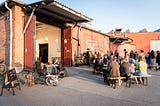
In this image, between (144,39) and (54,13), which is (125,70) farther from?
(144,39)

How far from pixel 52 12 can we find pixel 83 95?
7.38 meters

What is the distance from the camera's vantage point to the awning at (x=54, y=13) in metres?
11.9

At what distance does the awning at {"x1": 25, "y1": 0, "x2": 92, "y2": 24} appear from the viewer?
11853 mm

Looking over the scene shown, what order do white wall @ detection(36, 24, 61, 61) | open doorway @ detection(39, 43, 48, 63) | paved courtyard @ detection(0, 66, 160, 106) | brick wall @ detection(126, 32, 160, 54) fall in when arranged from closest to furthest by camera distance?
paved courtyard @ detection(0, 66, 160, 106), white wall @ detection(36, 24, 61, 61), open doorway @ detection(39, 43, 48, 63), brick wall @ detection(126, 32, 160, 54)

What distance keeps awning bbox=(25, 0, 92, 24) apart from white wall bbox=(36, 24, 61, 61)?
1.76 meters

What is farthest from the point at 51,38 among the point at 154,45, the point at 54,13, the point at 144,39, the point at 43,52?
the point at 154,45

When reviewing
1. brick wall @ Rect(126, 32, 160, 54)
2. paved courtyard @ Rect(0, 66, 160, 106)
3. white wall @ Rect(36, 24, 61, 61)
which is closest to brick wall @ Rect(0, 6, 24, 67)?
paved courtyard @ Rect(0, 66, 160, 106)

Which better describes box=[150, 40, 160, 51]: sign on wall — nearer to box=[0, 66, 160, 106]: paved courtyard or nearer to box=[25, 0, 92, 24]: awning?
box=[25, 0, 92, 24]: awning

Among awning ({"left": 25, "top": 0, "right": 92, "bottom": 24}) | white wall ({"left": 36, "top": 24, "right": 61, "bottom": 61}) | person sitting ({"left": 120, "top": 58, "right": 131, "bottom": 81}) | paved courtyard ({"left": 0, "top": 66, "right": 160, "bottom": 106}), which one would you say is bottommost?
paved courtyard ({"left": 0, "top": 66, "right": 160, "bottom": 106})

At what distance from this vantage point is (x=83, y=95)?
8.22 meters

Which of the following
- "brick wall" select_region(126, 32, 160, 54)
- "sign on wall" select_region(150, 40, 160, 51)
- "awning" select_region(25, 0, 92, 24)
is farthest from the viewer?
"brick wall" select_region(126, 32, 160, 54)

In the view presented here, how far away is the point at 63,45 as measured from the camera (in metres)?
17.2

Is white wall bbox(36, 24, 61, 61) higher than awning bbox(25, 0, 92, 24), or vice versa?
awning bbox(25, 0, 92, 24)

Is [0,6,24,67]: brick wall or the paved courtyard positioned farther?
[0,6,24,67]: brick wall
